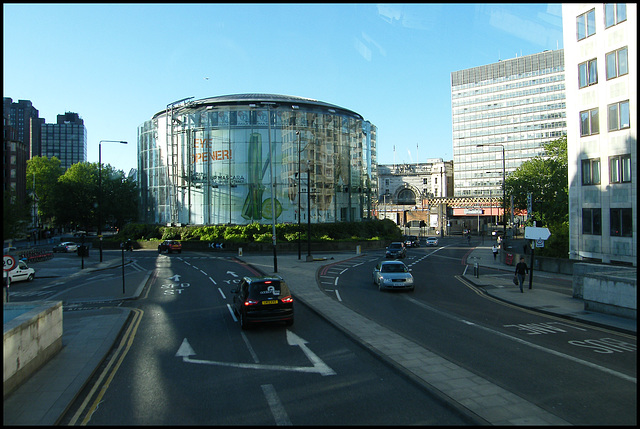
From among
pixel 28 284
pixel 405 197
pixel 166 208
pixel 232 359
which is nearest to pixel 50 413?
pixel 232 359

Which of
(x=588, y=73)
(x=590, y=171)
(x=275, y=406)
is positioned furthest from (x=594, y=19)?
(x=275, y=406)

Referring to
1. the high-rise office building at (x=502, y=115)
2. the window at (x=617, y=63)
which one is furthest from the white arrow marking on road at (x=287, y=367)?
the high-rise office building at (x=502, y=115)

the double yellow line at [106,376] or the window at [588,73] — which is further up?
the window at [588,73]

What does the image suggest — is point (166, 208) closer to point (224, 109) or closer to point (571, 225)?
point (224, 109)

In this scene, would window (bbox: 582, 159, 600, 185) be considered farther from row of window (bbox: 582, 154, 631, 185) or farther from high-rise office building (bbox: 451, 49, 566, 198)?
high-rise office building (bbox: 451, 49, 566, 198)

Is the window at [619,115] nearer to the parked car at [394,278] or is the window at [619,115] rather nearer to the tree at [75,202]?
the parked car at [394,278]

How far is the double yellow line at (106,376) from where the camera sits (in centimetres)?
786

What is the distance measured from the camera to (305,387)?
8.84m

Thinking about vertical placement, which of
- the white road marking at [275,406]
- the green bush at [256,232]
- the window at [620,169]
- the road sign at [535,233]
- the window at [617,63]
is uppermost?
the window at [617,63]

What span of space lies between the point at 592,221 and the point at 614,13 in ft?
38.9

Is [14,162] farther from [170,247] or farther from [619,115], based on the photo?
[619,115]

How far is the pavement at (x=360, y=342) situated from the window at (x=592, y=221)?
10.7ft

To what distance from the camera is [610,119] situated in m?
25.4

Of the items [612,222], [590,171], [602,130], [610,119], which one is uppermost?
[610,119]
